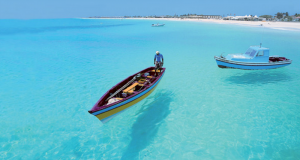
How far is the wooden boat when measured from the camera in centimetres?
954

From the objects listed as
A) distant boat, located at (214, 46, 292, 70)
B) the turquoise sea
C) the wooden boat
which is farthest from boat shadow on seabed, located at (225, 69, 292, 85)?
the wooden boat

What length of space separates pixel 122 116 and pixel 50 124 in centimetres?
473

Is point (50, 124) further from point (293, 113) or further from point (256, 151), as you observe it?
point (293, 113)

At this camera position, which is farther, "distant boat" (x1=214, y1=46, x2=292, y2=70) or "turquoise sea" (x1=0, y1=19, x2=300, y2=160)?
"distant boat" (x1=214, y1=46, x2=292, y2=70)

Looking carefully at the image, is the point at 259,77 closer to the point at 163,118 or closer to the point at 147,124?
the point at 163,118

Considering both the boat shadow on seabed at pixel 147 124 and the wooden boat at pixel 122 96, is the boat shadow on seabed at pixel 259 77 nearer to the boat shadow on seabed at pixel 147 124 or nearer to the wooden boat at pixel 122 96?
the boat shadow on seabed at pixel 147 124

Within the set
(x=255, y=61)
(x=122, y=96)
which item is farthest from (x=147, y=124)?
(x=255, y=61)

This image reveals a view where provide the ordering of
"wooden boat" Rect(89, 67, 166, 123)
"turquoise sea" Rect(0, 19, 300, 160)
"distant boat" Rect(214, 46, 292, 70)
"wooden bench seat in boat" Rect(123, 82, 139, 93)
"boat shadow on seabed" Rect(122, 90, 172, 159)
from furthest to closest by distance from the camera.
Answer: "distant boat" Rect(214, 46, 292, 70) → "wooden bench seat in boat" Rect(123, 82, 139, 93) → "wooden boat" Rect(89, 67, 166, 123) → "boat shadow on seabed" Rect(122, 90, 172, 159) → "turquoise sea" Rect(0, 19, 300, 160)

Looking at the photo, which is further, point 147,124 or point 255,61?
point 255,61

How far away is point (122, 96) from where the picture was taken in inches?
467

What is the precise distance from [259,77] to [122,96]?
15.6 m

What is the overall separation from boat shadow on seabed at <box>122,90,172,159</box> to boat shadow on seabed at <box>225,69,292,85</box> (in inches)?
331

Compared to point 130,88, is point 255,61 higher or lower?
higher

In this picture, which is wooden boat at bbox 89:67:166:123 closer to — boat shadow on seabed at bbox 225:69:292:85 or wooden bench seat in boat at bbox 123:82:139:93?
wooden bench seat in boat at bbox 123:82:139:93
